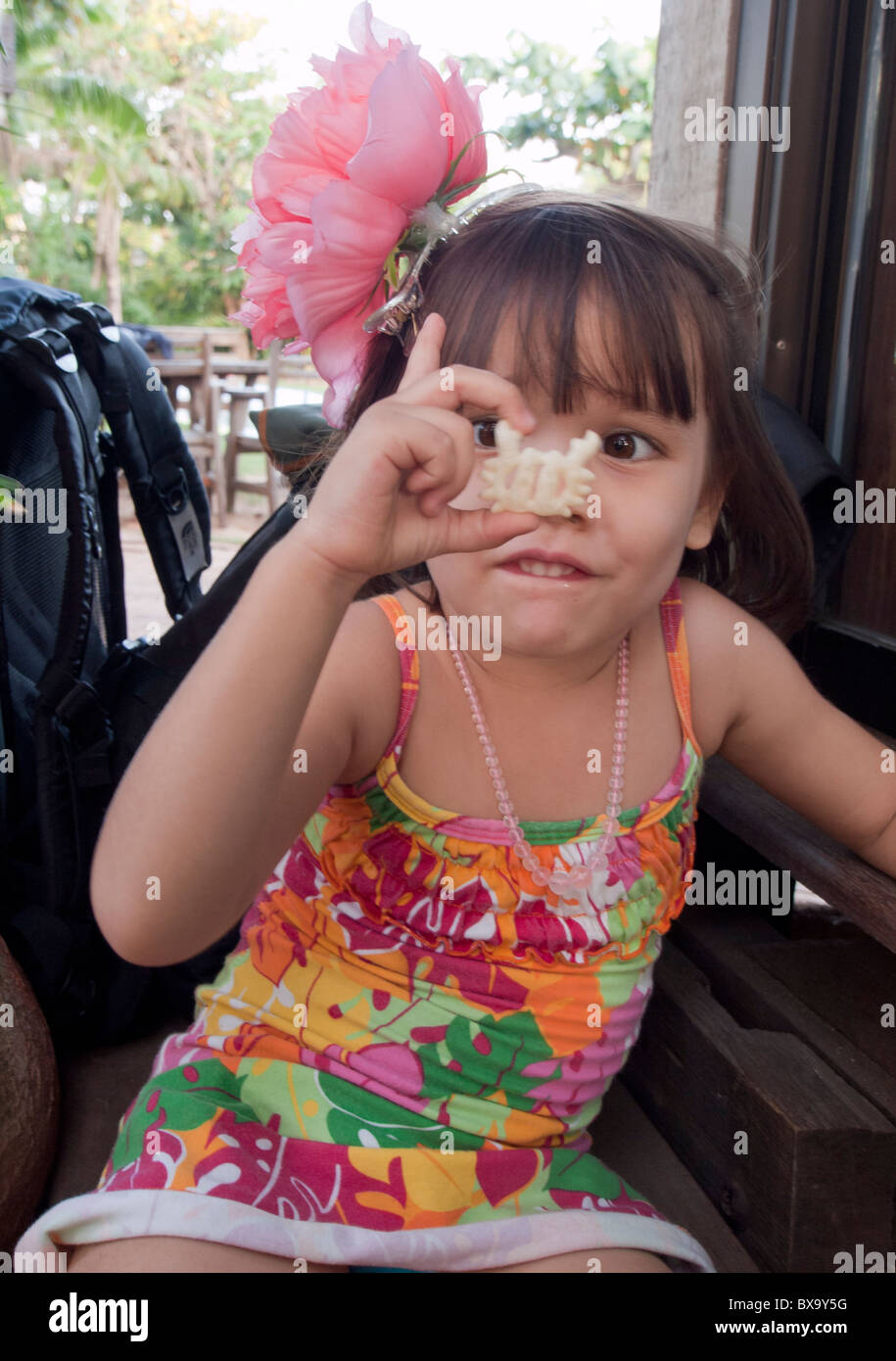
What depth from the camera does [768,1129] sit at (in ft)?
4.04

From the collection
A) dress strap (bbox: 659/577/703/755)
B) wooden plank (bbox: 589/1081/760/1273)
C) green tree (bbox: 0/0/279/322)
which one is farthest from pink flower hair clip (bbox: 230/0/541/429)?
green tree (bbox: 0/0/279/322)

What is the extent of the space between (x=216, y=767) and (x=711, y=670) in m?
0.75

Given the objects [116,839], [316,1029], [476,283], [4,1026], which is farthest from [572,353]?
[4,1026]

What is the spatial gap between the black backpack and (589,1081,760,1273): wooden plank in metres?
0.66

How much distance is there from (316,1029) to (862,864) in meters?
0.67

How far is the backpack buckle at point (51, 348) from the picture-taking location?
5.57 feet

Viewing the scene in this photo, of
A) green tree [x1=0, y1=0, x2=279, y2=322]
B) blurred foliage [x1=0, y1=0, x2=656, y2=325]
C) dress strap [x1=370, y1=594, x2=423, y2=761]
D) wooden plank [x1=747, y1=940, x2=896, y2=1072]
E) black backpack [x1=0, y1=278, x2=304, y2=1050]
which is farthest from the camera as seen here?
green tree [x1=0, y1=0, x2=279, y2=322]

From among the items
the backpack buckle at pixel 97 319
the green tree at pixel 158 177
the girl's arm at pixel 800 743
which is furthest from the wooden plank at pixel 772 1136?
the green tree at pixel 158 177

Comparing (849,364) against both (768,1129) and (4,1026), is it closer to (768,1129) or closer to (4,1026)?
(768,1129)

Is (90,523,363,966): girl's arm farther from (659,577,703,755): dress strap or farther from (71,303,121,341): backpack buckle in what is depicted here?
(71,303,121,341): backpack buckle

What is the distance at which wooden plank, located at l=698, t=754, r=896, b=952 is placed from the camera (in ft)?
4.18

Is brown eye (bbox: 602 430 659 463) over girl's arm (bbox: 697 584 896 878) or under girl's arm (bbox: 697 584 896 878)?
over
